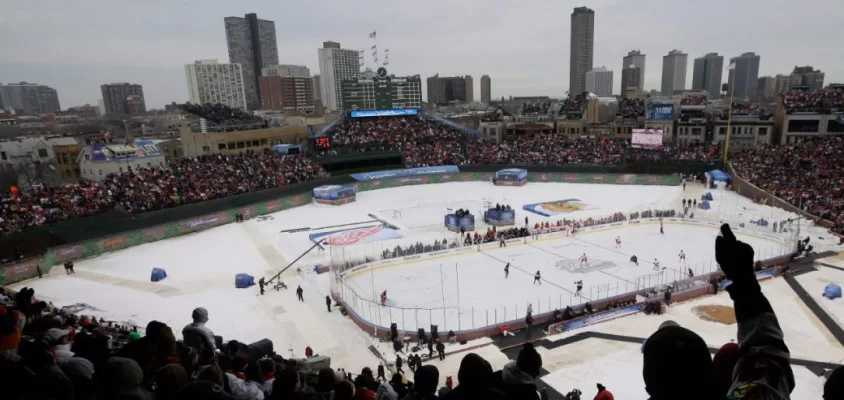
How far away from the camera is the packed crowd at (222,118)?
70.6m

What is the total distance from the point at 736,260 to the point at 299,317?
22.1 m

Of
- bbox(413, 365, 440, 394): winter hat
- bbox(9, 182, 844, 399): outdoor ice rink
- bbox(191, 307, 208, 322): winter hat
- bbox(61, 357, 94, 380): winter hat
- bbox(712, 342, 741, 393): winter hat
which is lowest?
bbox(9, 182, 844, 399): outdoor ice rink

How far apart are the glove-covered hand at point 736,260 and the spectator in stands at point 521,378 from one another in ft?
4.82

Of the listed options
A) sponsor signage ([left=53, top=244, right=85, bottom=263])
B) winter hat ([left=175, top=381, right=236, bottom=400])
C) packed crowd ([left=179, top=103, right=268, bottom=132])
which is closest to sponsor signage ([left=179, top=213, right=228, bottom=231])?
sponsor signage ([left=53, top=244, right=85, bottom=263])

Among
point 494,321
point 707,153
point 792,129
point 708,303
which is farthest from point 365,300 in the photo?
point 792,129

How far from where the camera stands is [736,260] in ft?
8.89

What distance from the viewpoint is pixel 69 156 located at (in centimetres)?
7488

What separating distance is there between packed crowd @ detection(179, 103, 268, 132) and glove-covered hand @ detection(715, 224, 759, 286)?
75.2 m

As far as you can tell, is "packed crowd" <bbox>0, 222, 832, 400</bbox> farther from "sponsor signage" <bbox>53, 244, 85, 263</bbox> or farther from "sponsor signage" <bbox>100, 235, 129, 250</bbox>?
"sponsor signage" <bbox>100, 235, 129, 250</bbox>

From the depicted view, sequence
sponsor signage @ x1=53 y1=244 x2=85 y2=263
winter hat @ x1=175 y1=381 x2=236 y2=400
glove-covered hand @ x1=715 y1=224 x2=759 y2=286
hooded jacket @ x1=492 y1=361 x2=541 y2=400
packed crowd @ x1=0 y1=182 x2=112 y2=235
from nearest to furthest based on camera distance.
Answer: glove-covered hand @ x1=715 y1=224 x2=759 y2=286 < winter hat @ x1=175 y1=381 x2=236 y2=400 < hooded jacket @ x1=492 y1=361 x2=541 y2=400 < sponsor signage @ x1=53 y1=244 x2=85 y2=263 < packed crowd @ x1=0 y1=182 x2=112 y2=235

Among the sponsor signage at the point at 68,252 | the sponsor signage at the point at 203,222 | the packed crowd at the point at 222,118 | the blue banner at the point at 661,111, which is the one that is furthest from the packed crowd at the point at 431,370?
the blue banner at the point at 661,111

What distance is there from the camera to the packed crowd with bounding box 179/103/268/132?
232 feet

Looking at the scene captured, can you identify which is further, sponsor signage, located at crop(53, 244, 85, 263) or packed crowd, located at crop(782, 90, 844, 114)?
packed crowd, located at crop(782, 90, 844, 114)

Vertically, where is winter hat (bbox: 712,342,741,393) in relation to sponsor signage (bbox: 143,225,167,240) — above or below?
above
